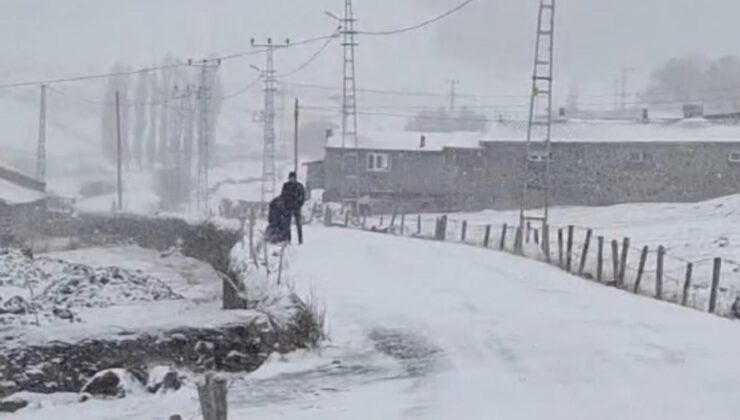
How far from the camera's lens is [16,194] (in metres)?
60.8

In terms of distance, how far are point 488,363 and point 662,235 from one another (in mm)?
26942

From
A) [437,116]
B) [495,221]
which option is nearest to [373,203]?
[495,221]

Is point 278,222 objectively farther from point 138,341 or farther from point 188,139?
point 188,139

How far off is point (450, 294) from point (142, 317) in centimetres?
524

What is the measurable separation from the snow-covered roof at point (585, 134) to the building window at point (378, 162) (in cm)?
48

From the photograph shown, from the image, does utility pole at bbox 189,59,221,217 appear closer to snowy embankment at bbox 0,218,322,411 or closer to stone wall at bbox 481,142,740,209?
stone wall at bbox 481,142,740,209

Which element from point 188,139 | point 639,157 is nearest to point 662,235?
point 639,157

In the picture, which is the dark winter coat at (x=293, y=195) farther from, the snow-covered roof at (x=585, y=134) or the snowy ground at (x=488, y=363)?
the snow-covered roof at (x=585, y=134)

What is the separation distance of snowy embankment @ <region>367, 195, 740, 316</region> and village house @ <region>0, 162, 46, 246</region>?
61.1ft

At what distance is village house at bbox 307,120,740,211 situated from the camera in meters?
57.1

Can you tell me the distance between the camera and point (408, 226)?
42.8 meters

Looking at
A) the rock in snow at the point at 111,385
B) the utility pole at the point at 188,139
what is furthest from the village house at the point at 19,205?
the rock in snow at the point at 111,385

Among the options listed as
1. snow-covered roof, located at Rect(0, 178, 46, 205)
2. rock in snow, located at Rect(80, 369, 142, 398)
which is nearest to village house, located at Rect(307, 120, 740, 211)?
snow-covered roof, located at Rect(0, 178, 46, 205)

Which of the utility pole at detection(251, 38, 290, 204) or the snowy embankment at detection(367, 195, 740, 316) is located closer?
the snowy embankment at detection(367, 195, 740, 316)
